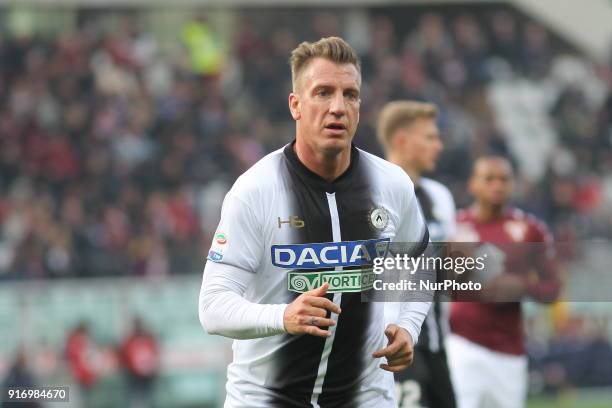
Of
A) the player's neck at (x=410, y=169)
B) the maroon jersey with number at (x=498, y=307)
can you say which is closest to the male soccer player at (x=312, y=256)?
the player's neck at (x=410, y=169)

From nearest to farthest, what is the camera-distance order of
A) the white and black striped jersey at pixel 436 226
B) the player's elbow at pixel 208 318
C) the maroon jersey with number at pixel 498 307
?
the player's elbow at pixel 208 318
the white and black striped jersey at pixel 436 226
the maroon jersey with number at pixel 498 307

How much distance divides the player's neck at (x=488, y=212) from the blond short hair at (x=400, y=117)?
107 cm

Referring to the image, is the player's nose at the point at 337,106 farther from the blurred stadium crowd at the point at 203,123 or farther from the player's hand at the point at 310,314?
the blurred stadium crowd at the point at 203,123

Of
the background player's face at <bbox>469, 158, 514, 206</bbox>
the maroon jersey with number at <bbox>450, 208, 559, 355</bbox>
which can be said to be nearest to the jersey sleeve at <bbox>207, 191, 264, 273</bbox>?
the maroon jersey with number at <bbox>450, 208, 559, 355</bbox>

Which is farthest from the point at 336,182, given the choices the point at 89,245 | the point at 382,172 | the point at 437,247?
the point at 89,245

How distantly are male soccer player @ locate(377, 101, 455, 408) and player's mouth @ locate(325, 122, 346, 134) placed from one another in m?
2.96

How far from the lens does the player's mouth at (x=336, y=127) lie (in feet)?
16.5

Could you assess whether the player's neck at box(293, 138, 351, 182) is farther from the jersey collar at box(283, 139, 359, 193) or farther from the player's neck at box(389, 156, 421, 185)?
the player's neck at box(389, 156, 421, 185)

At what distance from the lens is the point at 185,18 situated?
23859mm

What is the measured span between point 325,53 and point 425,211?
127 inches

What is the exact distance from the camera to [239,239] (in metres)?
4.92

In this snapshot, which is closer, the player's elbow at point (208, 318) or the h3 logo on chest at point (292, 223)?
the player's elbow at point (208, 318)

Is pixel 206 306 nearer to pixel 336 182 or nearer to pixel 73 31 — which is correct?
pixel 336 182

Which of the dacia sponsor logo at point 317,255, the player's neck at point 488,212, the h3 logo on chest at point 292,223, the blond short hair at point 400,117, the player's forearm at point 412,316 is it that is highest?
the blond short hair at point 400,117
